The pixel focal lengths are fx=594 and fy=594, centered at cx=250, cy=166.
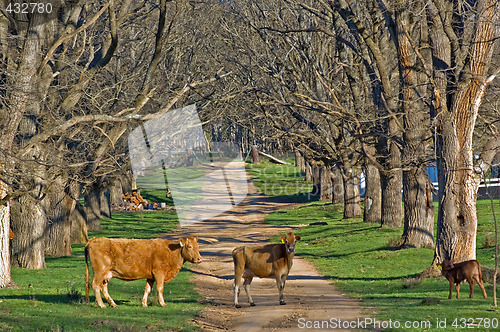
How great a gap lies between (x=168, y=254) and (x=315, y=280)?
649cm

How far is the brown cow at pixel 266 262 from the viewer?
14.0 meters

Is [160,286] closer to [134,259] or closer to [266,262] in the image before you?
[134,259]

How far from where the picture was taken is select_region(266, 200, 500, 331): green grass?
12250 millimetres

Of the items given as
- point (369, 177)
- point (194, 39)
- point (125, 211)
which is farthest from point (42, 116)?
point (125, 211)

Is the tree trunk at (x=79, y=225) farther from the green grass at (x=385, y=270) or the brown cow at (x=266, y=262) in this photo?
the brown cow at (x=266, y=262)

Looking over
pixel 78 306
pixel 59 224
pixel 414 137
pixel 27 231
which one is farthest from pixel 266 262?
pixel 59 224

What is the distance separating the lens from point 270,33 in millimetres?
31531

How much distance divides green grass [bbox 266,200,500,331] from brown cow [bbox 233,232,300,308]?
2069 millimetres

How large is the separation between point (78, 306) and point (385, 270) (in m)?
10.9

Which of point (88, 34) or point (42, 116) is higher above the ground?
point (88, 34)

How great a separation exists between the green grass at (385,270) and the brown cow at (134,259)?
4.45 metres

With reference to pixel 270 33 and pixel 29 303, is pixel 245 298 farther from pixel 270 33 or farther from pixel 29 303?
pixel 270 33

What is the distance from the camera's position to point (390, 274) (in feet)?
62.7

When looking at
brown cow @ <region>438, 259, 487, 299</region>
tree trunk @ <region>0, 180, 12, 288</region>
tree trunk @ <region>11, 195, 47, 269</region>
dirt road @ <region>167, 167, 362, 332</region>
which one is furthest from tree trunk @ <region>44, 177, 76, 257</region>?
brown cow @ <region>438, 259, 487, 299</region>
